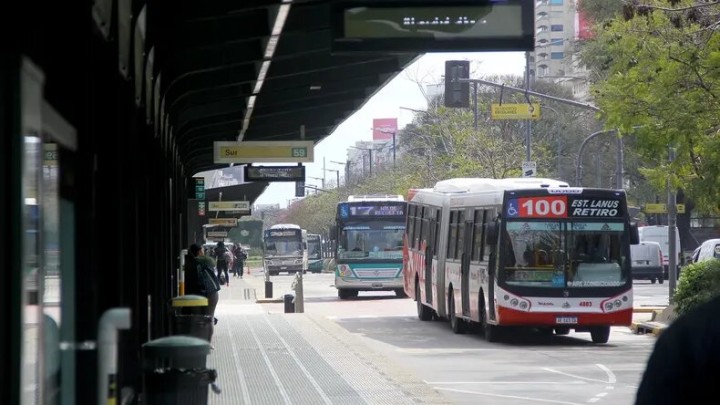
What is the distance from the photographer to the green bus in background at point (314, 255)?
99688mm

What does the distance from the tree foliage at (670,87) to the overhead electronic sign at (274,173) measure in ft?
23.5

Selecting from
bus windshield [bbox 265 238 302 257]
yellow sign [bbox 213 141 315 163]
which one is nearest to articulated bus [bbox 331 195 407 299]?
yellow sign [bbox 213 141 315 163]

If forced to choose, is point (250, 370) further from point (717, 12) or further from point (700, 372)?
point (700, 372)

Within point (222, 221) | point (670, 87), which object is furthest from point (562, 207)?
point (222, 221)

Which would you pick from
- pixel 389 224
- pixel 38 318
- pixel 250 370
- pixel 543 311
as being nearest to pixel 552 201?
pixel 543 311

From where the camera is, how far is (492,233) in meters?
27.9

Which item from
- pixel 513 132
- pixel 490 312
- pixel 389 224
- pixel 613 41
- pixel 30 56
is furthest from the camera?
pixel 513 132

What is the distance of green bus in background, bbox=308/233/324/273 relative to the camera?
99.7m

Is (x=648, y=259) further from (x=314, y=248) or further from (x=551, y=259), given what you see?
(x=314, y=248)

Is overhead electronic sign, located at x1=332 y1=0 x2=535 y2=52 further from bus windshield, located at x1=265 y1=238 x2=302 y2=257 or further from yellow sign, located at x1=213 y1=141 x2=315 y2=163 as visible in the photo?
bus windshield, located at x1=265 y1=238 x2=302 y2=257

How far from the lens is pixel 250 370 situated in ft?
63.7

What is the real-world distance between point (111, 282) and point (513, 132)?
214 feet

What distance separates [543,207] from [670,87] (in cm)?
426

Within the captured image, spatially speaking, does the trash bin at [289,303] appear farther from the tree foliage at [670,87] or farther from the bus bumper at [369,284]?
the tree foliage at [670,87]
